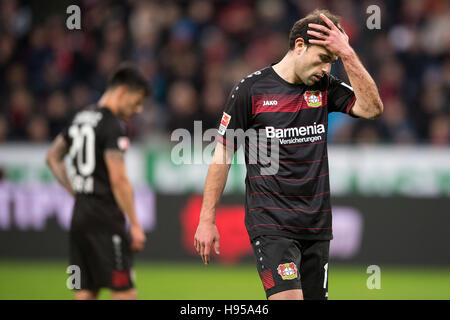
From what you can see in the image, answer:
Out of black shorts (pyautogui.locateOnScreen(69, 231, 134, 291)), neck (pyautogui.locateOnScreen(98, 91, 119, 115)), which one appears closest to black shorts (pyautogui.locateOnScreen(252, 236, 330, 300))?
black shorts (pyautogui.locateOnScreen(69, 231, 134, 291))

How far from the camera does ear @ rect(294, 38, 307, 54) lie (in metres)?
4.70

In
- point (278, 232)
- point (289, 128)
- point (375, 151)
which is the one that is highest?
point (375, 151)

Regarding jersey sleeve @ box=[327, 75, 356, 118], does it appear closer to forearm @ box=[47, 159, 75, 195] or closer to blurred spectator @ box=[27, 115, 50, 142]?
forearm @ box=[47, 159, 75, 195]

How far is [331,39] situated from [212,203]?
4.48ft

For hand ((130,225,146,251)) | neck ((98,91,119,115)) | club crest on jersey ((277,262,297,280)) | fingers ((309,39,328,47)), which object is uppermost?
neck ((98,91,119,115))

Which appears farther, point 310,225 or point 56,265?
A: point 56,265

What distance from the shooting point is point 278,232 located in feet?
15.2

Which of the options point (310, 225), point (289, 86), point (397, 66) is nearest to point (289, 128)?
point (289, 86)

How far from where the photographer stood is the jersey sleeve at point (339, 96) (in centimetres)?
489

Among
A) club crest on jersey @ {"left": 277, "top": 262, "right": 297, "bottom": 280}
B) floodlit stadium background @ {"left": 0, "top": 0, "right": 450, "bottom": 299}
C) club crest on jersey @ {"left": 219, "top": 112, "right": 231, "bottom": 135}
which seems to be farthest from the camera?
floodlit stadium background @ {"left": 0, "top": 0, "right": 450, "bottom": 299}

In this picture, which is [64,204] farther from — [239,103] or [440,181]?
[239,103]

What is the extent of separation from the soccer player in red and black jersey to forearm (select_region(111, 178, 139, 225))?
173 cm

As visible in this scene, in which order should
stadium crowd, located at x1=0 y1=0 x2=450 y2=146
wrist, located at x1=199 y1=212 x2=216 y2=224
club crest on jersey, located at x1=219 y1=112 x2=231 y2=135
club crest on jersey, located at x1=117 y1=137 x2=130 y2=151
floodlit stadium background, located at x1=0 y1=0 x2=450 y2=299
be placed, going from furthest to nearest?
stadium crowd, located at x1=0 y1=0 x2=450 y2=146, floodlit stadium background, located at x1=0 y1=0 x2=450 y2=299, club crest on jersey, located at x1=117 y1=137 x2=130 y2=151, club crest on jersey, located at x1=219 y1=112 x2=231 y2=135, wrist, located at x1=199 y1=212 x2=216 y2=224

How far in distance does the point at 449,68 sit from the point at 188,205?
18.0ft
